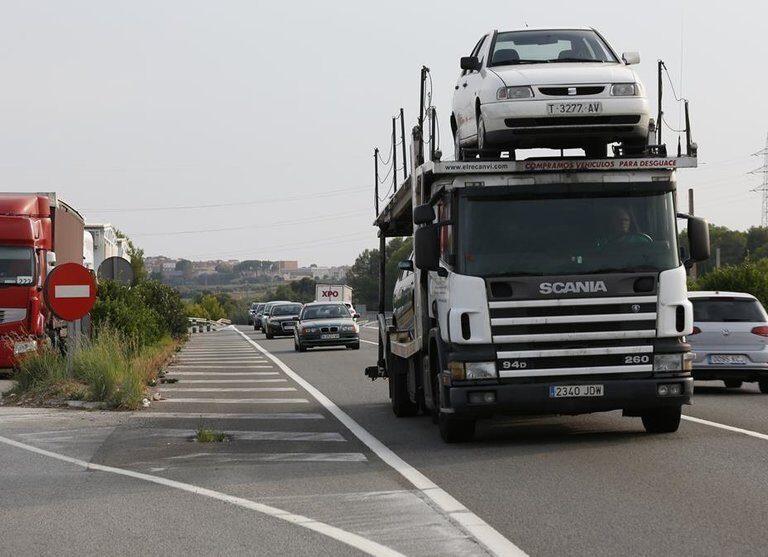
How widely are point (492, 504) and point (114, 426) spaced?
7.38m

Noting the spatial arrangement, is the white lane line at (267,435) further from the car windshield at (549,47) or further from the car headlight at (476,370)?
the car windshield at (549,47)

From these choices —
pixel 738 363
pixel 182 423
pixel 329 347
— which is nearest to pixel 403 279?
pixel 182 423

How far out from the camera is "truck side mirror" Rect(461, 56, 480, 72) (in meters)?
14.4

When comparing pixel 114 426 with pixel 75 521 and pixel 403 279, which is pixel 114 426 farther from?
pixel 75 521

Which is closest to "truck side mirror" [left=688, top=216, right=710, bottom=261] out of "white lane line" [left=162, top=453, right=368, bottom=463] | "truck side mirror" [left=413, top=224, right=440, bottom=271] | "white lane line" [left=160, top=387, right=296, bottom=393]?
"truck side mirror" [left=413, top=224, right=440, bottom=271]

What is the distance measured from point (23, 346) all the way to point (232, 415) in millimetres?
9626

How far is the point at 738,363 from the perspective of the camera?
19453 millimetres

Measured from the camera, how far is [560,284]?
480 inches

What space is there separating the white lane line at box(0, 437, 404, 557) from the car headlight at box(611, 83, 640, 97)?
577cm

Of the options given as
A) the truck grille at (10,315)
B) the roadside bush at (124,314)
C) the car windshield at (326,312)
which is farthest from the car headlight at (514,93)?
the car windshield at (326,312)

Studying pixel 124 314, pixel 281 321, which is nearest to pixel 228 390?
pixel 124 314

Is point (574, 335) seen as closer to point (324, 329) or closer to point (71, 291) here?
point (71, 291)

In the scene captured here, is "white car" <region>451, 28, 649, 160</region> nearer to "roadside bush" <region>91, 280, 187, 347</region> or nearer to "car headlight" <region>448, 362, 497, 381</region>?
"car headlight" <region>448, 362, 497, 381</region>

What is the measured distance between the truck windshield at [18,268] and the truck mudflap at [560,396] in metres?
15.8
